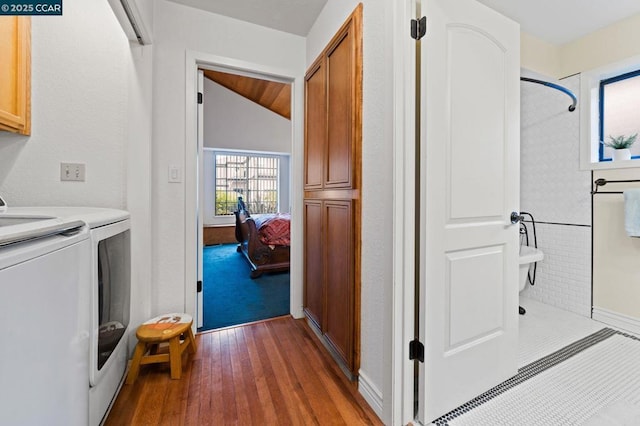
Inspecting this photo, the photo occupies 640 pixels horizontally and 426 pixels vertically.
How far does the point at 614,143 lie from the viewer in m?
→ 2.08

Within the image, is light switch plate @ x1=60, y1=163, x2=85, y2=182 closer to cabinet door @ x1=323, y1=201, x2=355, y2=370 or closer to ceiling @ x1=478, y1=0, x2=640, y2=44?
cabinet door @ x1=323, y1=201, x2=355, y2=370

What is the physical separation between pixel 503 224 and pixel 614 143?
163 centimetres

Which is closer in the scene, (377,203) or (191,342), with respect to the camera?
(377,203)

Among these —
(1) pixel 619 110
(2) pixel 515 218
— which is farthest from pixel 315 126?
(1) pixel 619 110

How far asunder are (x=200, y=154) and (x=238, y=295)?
1513mm

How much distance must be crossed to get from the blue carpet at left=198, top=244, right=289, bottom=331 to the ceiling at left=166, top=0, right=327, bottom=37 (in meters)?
2.43

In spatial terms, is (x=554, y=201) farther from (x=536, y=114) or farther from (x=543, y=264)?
(x=536, y=114)

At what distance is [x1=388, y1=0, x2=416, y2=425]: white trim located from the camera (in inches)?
44.9

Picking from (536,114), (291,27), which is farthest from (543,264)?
(291,27)

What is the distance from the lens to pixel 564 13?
1919mm

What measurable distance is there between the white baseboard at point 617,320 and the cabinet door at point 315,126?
2.49 metres

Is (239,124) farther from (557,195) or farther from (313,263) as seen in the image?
(557,195)

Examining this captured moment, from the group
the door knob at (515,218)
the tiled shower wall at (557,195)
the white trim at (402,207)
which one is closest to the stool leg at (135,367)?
the white trim at (402,207)

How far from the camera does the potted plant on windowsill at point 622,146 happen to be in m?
2.01
